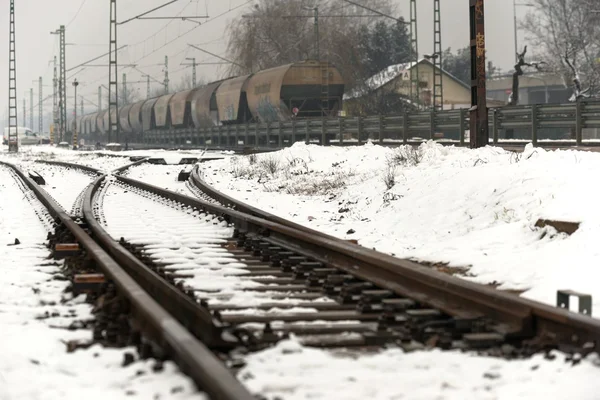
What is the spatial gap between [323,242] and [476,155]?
5827 millimetres

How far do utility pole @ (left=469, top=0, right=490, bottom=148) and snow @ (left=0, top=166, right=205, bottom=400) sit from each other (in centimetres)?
901

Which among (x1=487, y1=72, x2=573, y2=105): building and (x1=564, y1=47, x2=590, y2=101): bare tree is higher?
(x1=487, y1=72, x2=573, y2=105): building

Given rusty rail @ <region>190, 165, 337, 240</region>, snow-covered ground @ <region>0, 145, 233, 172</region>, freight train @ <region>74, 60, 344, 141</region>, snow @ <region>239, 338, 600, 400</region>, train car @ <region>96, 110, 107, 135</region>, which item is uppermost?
train car @ <region>96, 110, 107, 135</region>

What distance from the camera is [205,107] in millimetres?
51562

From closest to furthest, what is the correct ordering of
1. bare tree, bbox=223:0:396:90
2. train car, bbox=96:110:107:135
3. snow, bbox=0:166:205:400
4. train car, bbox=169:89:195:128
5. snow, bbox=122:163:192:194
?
snow, bbox=0:166:205:400 → snow, bbox=122:163:192:194 → train car, bbox=169:89:195:128 → bare tree, bbox=223:0:396:90 → train car, bbox=96:110:107:135

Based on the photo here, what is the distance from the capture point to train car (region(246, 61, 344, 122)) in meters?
40.4

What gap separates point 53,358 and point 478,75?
448 inches

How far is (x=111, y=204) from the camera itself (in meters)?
15.1

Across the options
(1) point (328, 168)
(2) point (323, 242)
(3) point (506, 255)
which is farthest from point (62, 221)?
(1) point (328, 168)

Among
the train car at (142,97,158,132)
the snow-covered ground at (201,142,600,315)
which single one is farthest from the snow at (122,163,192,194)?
the train car at (142,97,158,132)

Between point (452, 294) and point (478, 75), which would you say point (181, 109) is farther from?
point (452, 294)

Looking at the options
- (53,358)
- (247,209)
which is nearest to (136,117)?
(247,209)

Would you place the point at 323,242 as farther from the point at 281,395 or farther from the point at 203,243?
the point at 281,395

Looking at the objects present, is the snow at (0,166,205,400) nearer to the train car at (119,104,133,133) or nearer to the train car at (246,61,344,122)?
the train car at (246,61,344,122)
